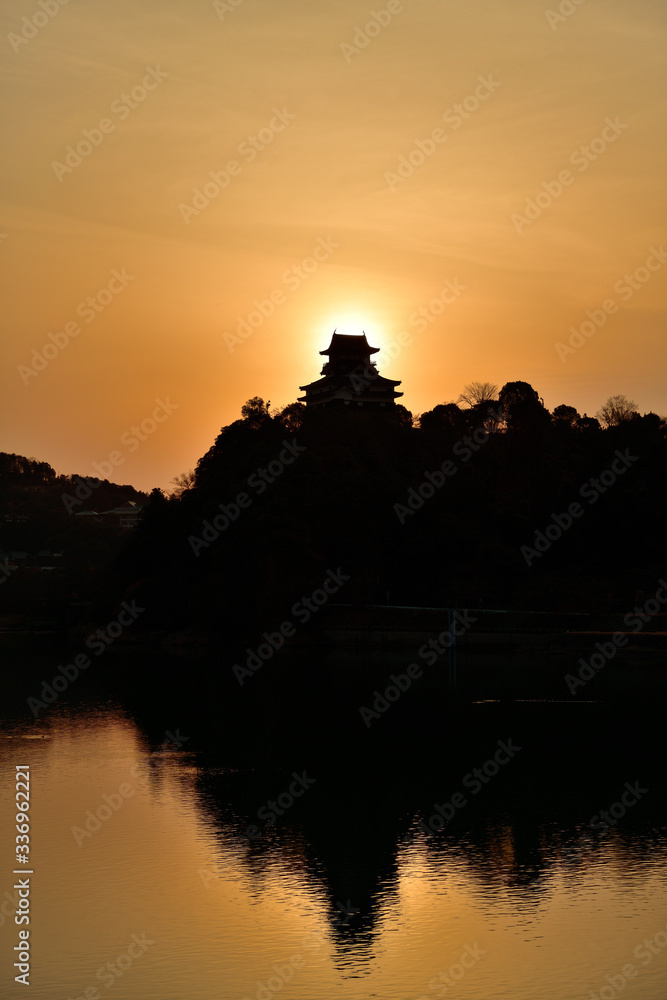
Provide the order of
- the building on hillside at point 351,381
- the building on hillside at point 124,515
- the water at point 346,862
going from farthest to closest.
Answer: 1. the building on hillside at point 124,515
2. the building on hillside at point 351,381
3. the water at point 346,862

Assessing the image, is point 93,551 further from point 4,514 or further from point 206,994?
point 206,994

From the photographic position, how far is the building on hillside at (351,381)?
86.1 m

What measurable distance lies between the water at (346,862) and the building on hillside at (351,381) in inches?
2388

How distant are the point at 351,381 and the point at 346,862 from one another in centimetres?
7289

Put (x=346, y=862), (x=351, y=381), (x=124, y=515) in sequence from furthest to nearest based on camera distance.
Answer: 1. (x=124, y=515)
2. (x=351, y=381)
3. (x=346, y=862)

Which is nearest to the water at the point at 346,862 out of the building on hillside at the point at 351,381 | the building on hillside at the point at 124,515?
the building on hillside at the point at 351,381

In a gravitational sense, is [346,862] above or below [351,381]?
below

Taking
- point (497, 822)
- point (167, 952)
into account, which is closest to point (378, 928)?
point (167, 952)

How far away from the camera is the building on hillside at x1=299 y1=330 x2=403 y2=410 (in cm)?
8606

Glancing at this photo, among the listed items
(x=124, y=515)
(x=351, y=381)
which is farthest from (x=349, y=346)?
(x=124, y=515)

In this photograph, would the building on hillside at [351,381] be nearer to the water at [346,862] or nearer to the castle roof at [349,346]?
the castle roof at [349,346]

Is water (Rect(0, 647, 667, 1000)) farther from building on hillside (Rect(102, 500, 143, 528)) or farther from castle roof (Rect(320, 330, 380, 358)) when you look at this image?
building on hillside (Rect(102, 500, 143, 528))

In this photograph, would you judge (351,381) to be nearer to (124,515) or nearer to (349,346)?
(349,346)

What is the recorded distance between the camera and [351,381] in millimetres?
86375
